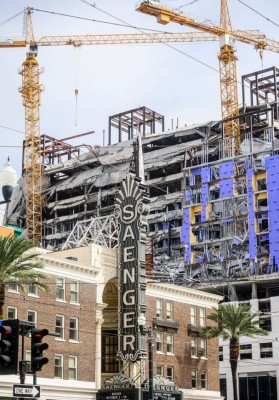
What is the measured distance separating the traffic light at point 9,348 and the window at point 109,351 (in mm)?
56666

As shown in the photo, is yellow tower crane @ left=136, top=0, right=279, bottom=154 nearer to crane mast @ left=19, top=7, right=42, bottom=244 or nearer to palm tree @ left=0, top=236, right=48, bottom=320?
crane mast @ left=19, top=7, right=42, bottom=244

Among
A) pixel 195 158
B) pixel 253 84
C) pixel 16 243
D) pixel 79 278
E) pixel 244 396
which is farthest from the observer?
pixel 253 84

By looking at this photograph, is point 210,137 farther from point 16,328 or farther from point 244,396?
point 16,328

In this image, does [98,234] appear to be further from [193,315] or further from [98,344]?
[98,344]

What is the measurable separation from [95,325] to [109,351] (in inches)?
334

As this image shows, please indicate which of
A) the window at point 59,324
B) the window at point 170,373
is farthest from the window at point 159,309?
the window at point 59,324

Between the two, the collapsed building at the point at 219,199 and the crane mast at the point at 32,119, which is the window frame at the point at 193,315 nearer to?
the collapsed building at the point at 219,199

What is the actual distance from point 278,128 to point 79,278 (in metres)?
116

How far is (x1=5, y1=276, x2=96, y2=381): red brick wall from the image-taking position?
69.2m

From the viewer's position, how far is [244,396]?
14012 centimetres

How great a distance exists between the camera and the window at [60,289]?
72562mm

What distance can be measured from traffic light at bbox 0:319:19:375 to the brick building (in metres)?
39.8

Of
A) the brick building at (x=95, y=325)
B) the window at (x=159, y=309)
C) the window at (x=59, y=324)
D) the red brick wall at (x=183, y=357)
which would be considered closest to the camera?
the brick building at (x=95, y=325)

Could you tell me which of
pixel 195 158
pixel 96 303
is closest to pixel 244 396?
pixel 195 158
